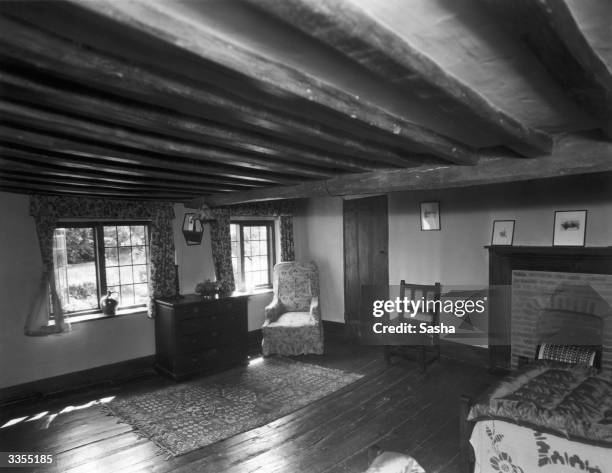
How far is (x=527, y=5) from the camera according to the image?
0.91 meters

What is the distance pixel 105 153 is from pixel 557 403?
3.09 metres

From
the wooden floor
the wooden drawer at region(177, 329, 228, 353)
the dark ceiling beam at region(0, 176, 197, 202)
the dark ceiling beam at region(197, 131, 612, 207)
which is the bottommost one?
the wooden floor

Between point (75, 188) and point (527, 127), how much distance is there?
3.66 meters

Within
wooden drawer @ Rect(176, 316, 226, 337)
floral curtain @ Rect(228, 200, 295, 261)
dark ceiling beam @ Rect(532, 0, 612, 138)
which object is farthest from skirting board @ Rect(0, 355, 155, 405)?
dark ceiling beam @ Rect(532, 0, 612, 138)

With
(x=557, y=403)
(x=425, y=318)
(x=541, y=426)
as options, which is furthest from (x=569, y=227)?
(x=541, y=426)

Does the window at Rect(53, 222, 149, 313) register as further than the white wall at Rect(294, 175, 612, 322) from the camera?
Yes

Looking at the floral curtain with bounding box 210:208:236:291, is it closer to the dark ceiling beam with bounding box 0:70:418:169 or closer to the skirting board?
the skirting board

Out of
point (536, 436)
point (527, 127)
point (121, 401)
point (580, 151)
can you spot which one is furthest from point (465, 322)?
point (121, 401)

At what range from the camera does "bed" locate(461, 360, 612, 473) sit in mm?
2238

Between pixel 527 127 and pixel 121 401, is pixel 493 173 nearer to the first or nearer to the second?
pixel 527 127

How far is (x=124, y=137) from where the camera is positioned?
1976 mm

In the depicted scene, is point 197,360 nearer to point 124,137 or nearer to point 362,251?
point 362,251

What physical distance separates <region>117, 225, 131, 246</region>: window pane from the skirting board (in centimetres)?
142

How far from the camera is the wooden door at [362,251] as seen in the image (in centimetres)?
582
